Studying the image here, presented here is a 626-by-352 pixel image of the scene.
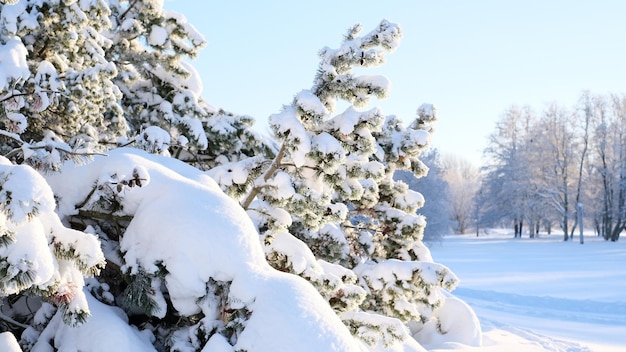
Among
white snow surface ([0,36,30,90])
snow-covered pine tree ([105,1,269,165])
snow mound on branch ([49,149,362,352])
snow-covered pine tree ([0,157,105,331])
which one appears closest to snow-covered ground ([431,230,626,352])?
snow-covered pine tree ([105,1,269,165])

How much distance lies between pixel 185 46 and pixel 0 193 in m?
5.20

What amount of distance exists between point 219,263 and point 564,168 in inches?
1622

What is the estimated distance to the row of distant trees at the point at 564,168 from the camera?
36875 millimetres

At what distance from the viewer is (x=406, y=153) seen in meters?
6.43

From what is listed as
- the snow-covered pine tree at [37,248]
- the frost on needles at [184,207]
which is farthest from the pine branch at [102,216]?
the snow-covered pine tree at [37,248]

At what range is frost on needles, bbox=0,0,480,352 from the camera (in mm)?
2551

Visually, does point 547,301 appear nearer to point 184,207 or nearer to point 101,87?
point 101,87

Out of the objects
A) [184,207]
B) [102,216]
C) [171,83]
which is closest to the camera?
[184,207]

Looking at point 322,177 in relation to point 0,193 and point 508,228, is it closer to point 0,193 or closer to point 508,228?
point 0,193

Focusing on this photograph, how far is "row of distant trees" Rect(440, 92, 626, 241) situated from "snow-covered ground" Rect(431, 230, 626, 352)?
15368mm

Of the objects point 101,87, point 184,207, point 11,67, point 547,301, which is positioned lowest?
point 547,301

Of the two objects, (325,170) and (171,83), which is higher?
(171,83)

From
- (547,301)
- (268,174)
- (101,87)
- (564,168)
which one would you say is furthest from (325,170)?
(564,168)

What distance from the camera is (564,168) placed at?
38.8 m
